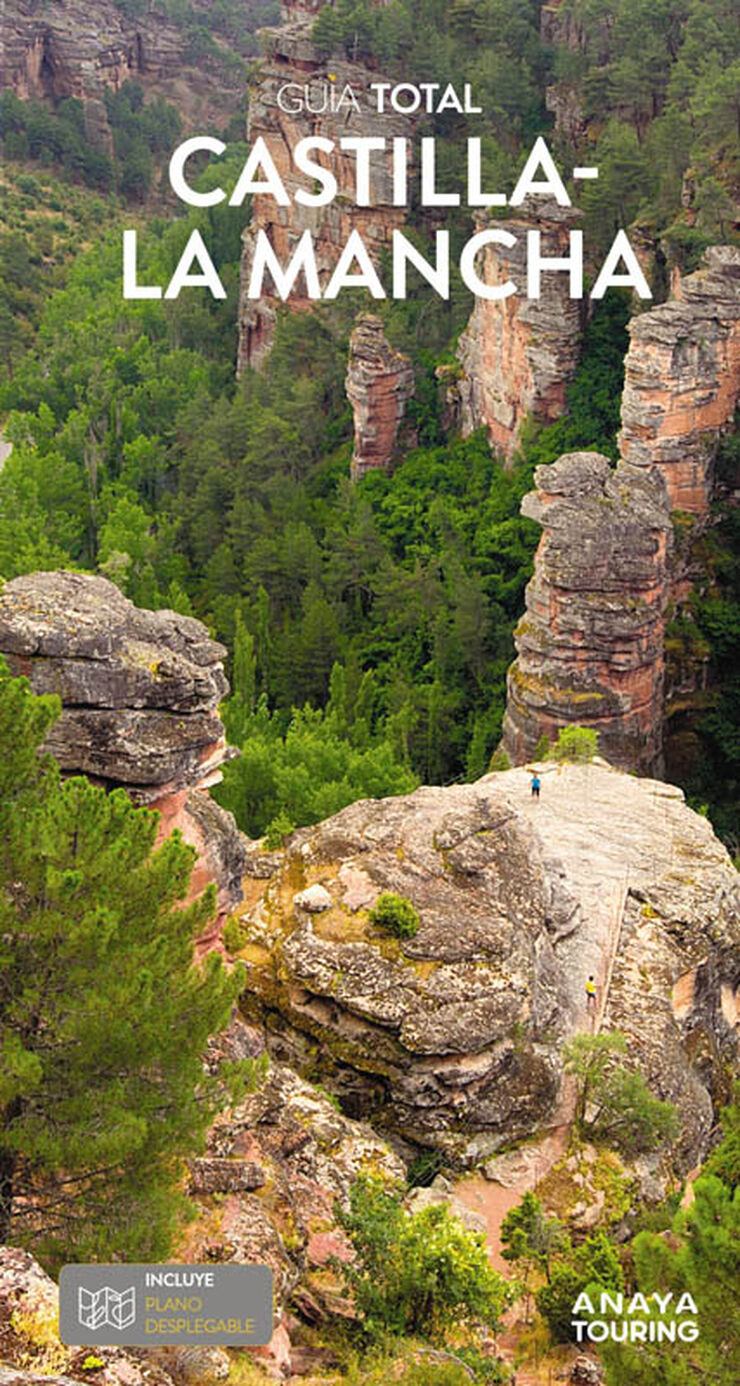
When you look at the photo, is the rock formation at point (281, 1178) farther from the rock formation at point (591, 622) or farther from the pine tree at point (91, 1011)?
the rock formation at point (591, 622)

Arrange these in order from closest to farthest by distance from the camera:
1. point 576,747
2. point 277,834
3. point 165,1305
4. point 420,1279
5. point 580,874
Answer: point 165,1305
point 420,1279
point 580,874
point 277,834
point 576,747

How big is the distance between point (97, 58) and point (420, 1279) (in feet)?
423

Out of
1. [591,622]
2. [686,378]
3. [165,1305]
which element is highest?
[686,378]

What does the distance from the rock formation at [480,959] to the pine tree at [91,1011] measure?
25.6 ft

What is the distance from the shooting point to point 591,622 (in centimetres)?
4419

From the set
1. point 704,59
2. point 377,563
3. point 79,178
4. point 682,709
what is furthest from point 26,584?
point 79,178

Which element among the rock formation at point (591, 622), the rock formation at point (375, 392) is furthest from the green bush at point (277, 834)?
the rock formation at point (375, 392)

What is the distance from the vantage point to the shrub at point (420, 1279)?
57.7 ft

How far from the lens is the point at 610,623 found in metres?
44.1

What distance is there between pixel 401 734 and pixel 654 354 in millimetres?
15446

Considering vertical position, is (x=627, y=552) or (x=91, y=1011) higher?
(x=627, y=552)

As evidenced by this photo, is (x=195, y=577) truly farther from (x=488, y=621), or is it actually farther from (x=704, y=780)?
(x=704, y=780)

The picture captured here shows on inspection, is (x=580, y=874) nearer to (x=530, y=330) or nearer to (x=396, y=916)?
(x=396, y=916)

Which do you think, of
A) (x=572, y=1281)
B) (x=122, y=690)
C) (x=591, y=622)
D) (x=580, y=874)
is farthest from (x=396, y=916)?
(x=591, y=622)
